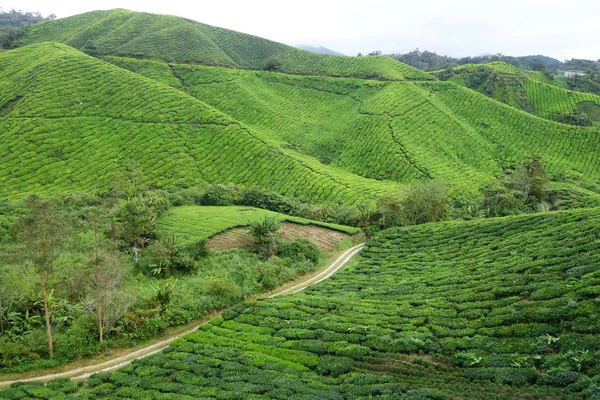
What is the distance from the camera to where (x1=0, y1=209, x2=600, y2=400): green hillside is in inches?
756

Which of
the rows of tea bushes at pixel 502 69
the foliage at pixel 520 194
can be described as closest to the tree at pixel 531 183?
the foliage at pixel 520 194

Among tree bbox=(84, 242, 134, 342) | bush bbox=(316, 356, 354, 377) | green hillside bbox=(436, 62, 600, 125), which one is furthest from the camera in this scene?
green hillside bbox=(436, 62, 600, 125)

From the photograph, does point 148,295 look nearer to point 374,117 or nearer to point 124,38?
point 374,117

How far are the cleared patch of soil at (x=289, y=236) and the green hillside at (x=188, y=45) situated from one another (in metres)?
79.9

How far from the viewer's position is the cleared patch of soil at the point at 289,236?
1784 inches

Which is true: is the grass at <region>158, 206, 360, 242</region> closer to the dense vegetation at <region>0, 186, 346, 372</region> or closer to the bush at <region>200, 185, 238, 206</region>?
the dense vegetation at <region>0, 186, 346, 372</region>

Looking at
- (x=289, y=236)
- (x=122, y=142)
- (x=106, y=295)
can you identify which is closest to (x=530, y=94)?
(x=289, y=236)

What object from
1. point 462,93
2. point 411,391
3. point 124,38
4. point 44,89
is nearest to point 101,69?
point 44,89

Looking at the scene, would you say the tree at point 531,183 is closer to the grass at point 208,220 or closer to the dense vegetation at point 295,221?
the dense vegetation at point 295,221

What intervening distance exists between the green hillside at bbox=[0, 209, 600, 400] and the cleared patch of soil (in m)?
12.1

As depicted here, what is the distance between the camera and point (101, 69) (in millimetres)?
91812

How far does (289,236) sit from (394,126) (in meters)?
51.6

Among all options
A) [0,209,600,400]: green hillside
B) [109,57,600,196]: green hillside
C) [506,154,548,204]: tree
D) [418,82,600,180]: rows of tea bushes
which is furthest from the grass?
[418,82,600,180]: rows of tea bushes

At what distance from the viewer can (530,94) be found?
118812mm
